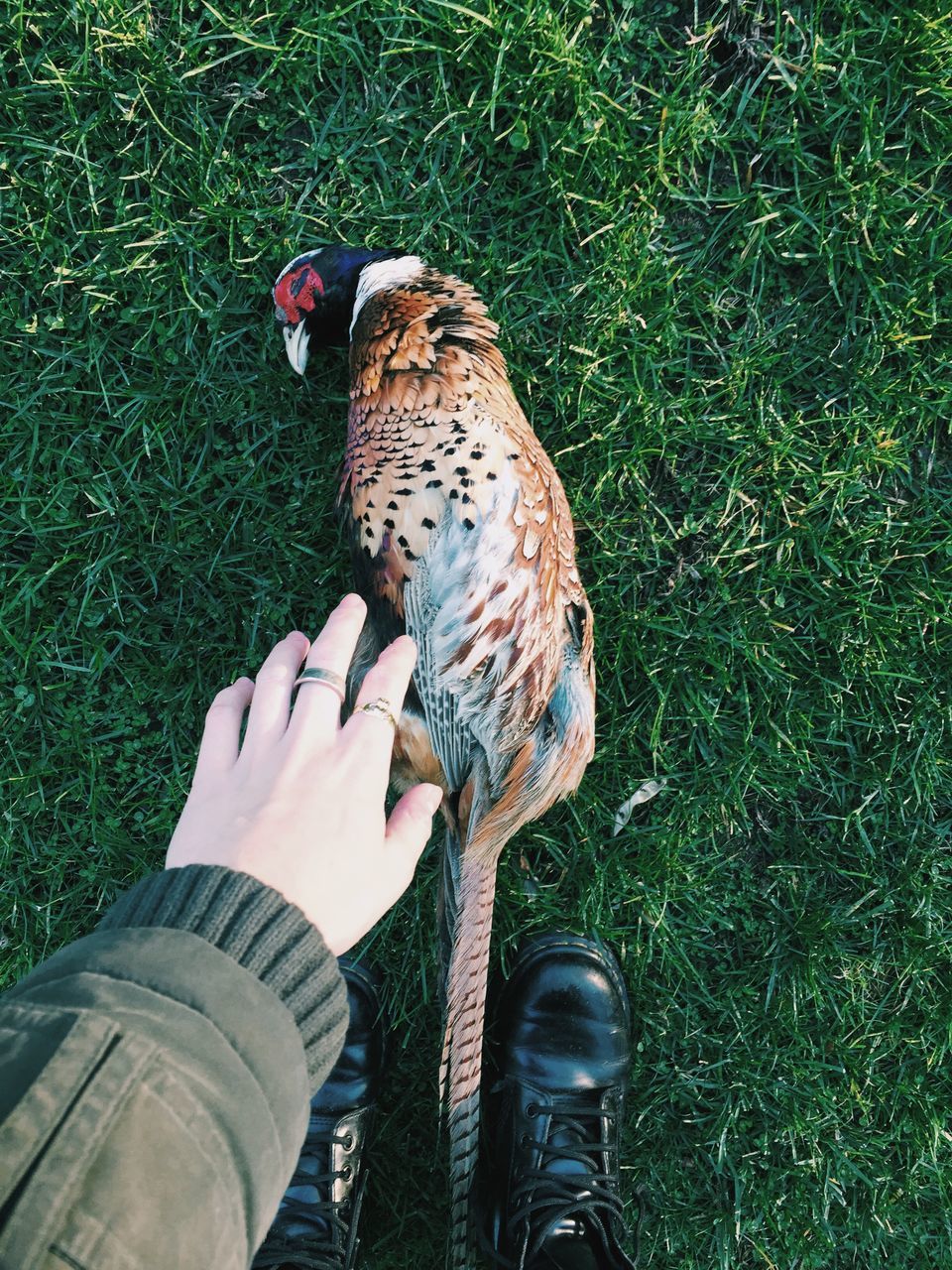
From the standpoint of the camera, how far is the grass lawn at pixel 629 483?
2.05m

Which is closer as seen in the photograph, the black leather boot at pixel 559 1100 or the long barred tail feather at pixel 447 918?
the long barred tail feather at pixel 447 918

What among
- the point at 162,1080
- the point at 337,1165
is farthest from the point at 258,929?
the point at 337,1165

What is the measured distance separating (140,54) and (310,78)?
422mm

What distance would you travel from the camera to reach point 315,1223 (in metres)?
2.05

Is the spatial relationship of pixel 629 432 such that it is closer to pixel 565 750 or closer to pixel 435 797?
pixel 565 750

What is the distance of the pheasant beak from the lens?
1.96 meters

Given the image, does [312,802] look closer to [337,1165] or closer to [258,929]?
[258,929]

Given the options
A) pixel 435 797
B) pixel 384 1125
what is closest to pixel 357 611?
pixel 435 797

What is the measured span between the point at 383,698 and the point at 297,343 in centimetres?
105

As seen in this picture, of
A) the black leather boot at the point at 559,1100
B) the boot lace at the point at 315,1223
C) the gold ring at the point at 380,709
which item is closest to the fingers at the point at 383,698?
the gold ring at the point at 380,709

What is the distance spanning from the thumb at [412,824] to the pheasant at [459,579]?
0.29 m

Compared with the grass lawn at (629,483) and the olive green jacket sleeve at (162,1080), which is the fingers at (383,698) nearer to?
the olive green jacket sleeve at (162,1080)

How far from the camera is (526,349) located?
6.81ft

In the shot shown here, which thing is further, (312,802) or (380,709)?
(380,709)
